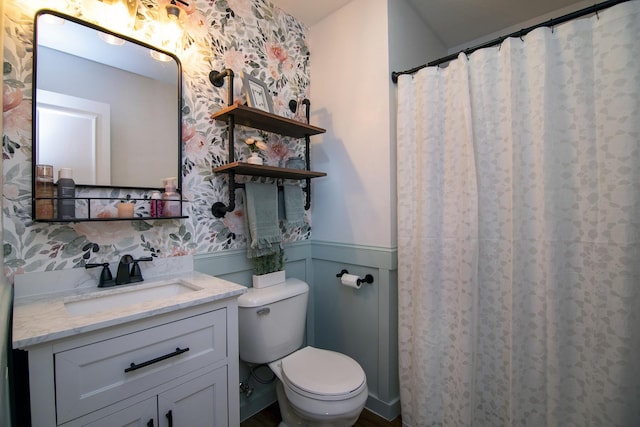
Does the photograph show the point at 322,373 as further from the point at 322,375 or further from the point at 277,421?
the point at 277,421

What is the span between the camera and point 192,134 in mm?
1424

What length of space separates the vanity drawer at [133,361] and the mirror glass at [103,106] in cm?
67

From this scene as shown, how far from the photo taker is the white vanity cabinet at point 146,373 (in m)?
0.74

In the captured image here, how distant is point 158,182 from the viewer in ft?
4.33

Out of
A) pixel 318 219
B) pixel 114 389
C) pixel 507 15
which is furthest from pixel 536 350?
pixel 507 15

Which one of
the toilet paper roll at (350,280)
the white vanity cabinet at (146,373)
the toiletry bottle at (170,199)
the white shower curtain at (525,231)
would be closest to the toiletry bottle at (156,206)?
the toiletry bottle at (170,199)

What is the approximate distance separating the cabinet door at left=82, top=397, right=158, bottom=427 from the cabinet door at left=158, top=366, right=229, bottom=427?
0.02m

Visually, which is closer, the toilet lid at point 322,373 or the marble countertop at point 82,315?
the marble countertop at point 82,315

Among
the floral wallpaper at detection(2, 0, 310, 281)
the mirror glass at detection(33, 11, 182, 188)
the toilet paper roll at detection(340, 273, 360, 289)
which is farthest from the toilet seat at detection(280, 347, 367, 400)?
the mirror glass at detection(33, 11, 182, 188)

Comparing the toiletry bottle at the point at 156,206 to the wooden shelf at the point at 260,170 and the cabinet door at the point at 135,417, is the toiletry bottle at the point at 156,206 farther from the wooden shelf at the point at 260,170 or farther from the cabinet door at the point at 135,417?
the cabinet door at the point at 135,417

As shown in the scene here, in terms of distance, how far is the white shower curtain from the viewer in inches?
40.5

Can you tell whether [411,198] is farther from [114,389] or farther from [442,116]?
[114,389]

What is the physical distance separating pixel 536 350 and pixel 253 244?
136 cm

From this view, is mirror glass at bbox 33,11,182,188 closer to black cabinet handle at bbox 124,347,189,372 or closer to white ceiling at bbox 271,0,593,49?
black cabinet handle at bbox 124,347,189,372
